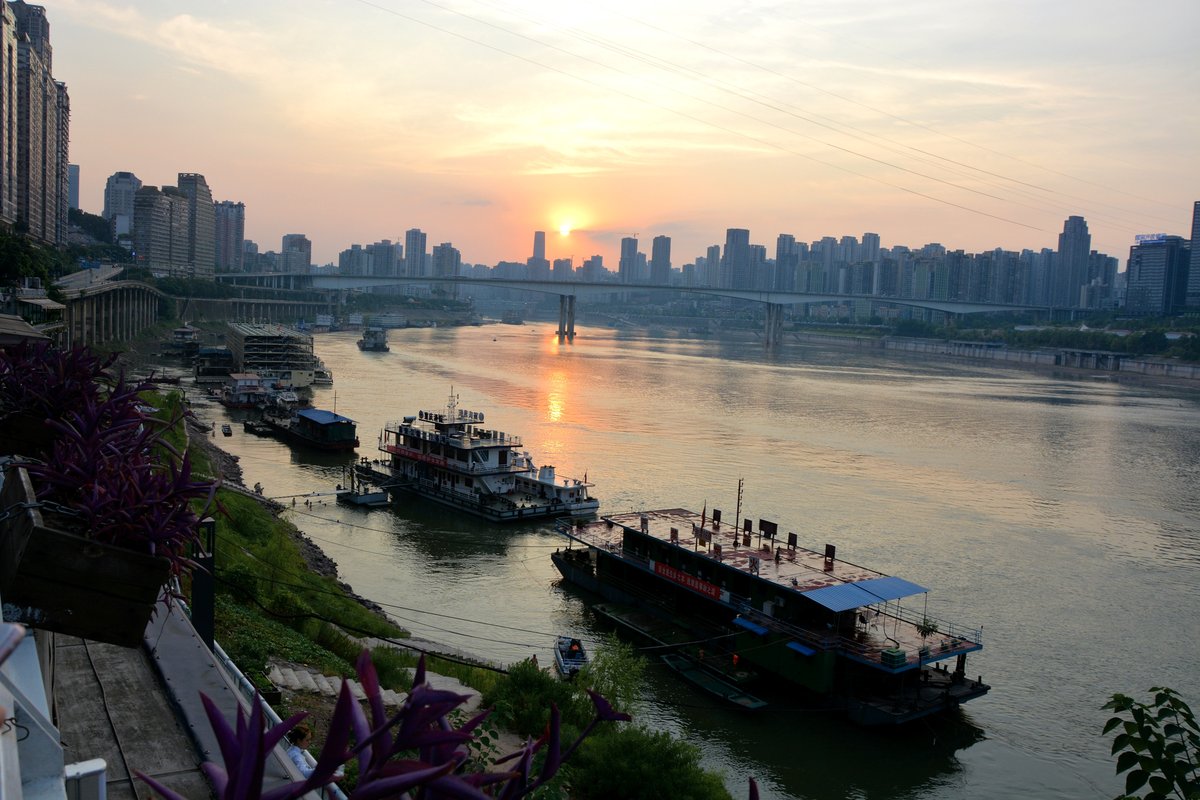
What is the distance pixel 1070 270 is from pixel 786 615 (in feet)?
385

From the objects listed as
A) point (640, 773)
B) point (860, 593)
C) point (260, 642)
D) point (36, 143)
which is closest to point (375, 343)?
point (36, 143)

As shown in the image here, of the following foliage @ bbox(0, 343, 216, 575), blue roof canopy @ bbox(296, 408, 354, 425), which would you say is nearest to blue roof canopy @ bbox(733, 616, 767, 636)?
foliage @ bbox(0, 343, 216, 575)

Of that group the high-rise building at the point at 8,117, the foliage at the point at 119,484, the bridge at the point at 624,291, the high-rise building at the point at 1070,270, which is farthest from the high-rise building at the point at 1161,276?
the foliage at the point at 119,484

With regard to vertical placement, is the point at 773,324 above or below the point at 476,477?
above

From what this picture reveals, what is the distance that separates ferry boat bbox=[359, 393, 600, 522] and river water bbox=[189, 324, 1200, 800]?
0.64m

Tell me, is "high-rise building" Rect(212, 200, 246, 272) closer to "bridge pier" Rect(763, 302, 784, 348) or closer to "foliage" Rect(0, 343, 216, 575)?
"bridge pier" Rect(763, 302, 784, 348)

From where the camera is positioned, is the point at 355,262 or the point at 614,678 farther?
the point at 355,262

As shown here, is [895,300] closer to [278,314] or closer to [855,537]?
[278,314]

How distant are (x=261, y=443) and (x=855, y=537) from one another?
15.5 meters

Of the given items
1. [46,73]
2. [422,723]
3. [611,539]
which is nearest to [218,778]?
[422,723]

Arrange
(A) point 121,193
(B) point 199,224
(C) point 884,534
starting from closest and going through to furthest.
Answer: (C) point 884,534 → (B) point 199,224 → (A) point 121,193

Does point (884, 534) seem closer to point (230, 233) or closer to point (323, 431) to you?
point (323, 431)

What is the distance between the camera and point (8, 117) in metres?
46.2

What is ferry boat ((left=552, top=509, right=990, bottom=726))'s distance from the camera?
10.2 m
